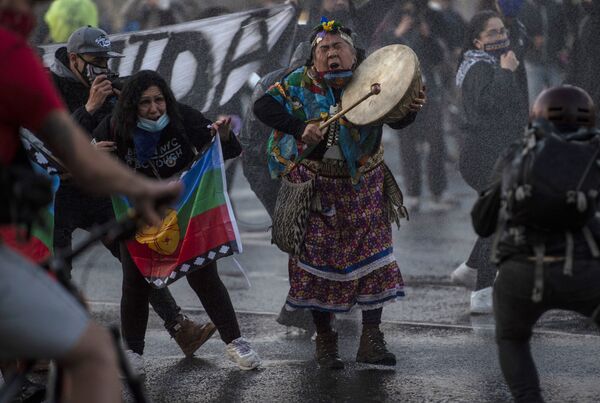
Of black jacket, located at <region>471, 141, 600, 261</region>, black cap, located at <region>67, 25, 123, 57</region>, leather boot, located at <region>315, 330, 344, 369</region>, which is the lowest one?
leather boot, located at <region>315, 330, 344, 369</region>

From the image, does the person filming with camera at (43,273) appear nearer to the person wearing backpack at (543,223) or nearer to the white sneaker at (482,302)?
the person wearing backpack at (543,223)

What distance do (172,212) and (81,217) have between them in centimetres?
56

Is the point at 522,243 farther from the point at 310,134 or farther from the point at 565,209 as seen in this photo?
the point at 310,134

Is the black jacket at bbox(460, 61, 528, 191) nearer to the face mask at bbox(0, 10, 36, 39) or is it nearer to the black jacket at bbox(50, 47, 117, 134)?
the black jacket at bbox(50, 47, 117, 134)

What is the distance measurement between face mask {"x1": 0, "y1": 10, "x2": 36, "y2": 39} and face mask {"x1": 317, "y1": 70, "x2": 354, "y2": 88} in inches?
107

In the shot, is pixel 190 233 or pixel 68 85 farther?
pixel 68 85

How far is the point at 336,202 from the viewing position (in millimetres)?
6223

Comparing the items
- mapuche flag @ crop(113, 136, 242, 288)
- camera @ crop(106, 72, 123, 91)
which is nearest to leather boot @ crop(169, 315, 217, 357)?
mapuche flag @ crop(113, 136, 242, 288)

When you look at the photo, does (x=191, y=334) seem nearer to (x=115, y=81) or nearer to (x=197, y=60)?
(x=115, y=81)

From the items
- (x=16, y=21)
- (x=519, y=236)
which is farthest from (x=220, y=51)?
(x=16, y=21)

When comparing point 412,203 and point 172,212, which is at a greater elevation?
point 172,212

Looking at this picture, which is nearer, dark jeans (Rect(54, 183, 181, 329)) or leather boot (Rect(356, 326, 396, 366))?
leather boot (Rect(356, 326, 396, 366))

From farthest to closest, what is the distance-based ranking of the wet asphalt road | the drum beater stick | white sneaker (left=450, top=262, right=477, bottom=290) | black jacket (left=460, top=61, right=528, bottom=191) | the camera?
black jacket (left=460, top=61, right=528, bottom=191), white sneaker (left=450, top=262, right=477, bottom=290), the camera, the drum beater stick, the wet asphalt road

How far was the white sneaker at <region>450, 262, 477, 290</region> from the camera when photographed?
7.95 meters
